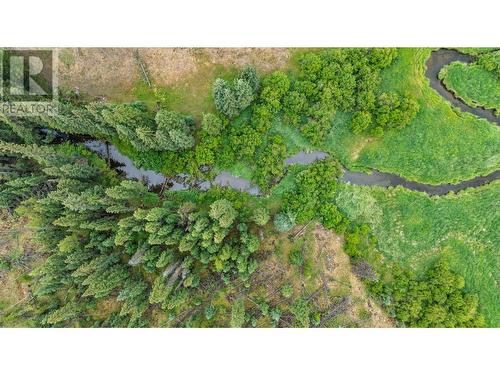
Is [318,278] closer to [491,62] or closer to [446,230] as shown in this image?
[446,230]

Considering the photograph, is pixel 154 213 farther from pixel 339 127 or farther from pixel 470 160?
pixel 470 160

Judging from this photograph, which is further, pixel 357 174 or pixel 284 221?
pixel 357 174

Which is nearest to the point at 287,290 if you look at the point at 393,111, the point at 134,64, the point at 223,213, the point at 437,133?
the point at 223,213

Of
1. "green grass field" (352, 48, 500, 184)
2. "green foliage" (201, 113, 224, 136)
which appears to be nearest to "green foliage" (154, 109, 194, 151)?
"green foliage" (201, 113, 224, 136)

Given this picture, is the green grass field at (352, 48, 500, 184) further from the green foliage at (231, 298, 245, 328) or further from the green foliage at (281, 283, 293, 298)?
the green foliage at (231, 298, 245, 328)
